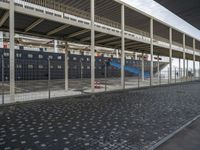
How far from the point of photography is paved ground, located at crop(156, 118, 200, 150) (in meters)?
3.02

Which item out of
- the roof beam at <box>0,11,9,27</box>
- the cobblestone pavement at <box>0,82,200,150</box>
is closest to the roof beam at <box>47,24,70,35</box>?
the roof beam at <box>0,11,9,27</box>

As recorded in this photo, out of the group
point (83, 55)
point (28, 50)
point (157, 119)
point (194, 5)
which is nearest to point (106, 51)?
point (83, 55)

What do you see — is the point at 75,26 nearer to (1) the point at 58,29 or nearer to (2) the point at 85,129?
(1) the point at 58,29

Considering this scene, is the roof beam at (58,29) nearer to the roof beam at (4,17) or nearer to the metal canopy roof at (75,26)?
the metal canopy roof at (75,26)

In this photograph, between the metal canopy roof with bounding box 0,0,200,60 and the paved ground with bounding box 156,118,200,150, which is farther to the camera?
the metal canopy roof with bounding box 0,0,200,60

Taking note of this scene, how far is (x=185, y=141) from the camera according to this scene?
3295 millimetres

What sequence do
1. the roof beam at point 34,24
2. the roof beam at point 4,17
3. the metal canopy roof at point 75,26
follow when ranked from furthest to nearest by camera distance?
the metal canopy roof at point 75,26
the roof beam at point 34,24
the roof beam at point 4,17

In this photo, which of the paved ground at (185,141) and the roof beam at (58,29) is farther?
the roof beam at (58,29)

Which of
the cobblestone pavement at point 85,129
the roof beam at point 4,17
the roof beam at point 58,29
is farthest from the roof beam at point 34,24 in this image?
the cobblestone pavement at point 85,129

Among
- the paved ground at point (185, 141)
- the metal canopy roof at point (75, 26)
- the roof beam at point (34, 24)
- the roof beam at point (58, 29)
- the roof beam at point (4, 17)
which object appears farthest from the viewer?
the roof beam at point (58, 29)

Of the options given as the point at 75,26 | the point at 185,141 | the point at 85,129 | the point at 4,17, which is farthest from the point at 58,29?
the point at 185,141

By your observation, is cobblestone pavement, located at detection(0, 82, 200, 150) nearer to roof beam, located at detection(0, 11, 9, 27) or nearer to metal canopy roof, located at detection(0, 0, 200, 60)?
roof beam, located at detection(0, 11, 9, 27)

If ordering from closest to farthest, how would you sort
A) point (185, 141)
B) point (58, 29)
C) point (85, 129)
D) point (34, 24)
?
point (185, 141)
point (85, 129)
point (34, 24)
point (58, 29)

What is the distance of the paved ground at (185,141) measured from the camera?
3021 millimetres
